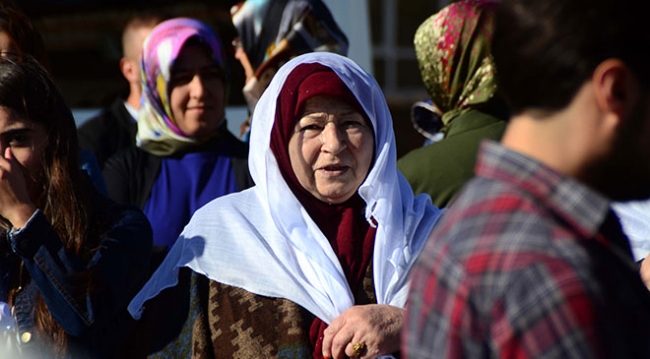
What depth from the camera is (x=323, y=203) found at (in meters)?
3.23

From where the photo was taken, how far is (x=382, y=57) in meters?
11.3

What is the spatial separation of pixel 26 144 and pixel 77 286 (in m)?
0.48

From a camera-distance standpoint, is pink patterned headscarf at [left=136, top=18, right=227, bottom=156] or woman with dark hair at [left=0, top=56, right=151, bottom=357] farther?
pink patterned headscarf at [left=136, top=18, right=227, bottom=156]

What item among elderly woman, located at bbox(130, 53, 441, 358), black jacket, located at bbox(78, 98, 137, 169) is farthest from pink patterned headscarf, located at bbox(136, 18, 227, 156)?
elderly woman, located at bbox(130, 53, 441, 358)

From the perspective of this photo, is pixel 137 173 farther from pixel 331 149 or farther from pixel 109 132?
pixel 331 149

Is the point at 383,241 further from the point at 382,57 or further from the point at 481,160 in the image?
the point at 382,57

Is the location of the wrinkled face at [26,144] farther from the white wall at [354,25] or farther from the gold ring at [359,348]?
the white wall at [354,25]

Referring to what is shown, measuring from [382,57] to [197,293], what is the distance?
837cm

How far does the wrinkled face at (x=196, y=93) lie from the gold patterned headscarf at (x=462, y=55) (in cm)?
88

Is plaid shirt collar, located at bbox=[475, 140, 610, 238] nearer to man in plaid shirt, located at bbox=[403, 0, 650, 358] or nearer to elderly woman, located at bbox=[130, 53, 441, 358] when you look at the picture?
man in plaid shirt, located at bbox=[403, 0, 650, 358]

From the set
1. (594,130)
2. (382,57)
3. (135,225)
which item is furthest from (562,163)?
(382,57)

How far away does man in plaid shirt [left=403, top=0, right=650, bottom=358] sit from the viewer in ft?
4.88

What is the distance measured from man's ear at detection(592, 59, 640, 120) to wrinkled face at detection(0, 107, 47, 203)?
199 cm

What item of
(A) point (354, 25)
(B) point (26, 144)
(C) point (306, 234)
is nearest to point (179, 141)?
(B) point (26, 144)
